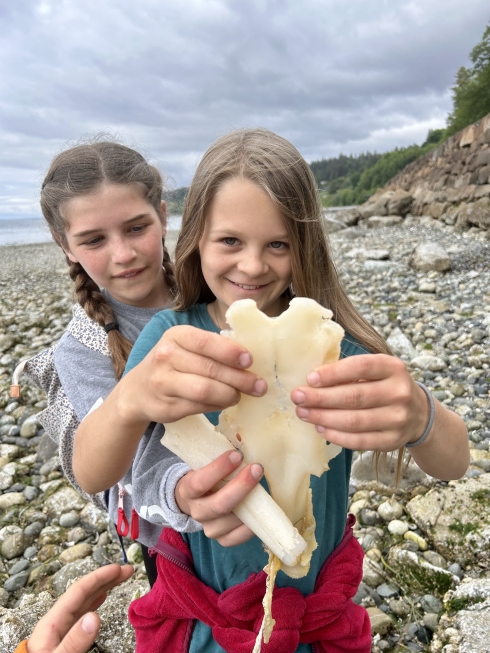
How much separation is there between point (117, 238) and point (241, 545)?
1535mm

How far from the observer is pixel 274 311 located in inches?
82.4

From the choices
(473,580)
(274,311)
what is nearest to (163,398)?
(274,311)

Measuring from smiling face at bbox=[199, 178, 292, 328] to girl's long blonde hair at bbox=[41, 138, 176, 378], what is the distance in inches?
28.5

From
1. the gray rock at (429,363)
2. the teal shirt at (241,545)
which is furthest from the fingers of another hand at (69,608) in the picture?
the gray rock at (429,363)

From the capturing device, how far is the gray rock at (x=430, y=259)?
910 cm

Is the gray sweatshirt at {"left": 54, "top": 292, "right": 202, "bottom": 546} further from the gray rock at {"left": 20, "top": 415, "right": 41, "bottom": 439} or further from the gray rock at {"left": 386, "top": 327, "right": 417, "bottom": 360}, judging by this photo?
the gray rock at {"left": 386, "top": 327, "right": 417, "bottom": 360}

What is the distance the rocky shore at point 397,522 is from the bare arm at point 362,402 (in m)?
1.56

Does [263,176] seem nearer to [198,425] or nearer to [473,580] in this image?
[198,425]

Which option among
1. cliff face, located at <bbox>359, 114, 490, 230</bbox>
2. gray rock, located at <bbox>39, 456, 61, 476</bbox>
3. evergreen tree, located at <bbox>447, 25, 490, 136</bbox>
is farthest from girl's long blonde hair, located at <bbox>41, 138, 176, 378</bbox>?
evergreen tree, located at <bbox>447, 25, 490, 136</bbox>

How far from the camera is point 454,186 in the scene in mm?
16125

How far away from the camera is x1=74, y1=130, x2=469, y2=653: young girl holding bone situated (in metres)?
1.22

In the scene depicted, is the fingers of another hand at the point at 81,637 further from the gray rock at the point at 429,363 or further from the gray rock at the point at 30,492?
the gray rock at the point at 429,363

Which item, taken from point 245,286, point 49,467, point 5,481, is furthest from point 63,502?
point 245,286

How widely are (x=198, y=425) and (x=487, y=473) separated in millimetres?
2786
